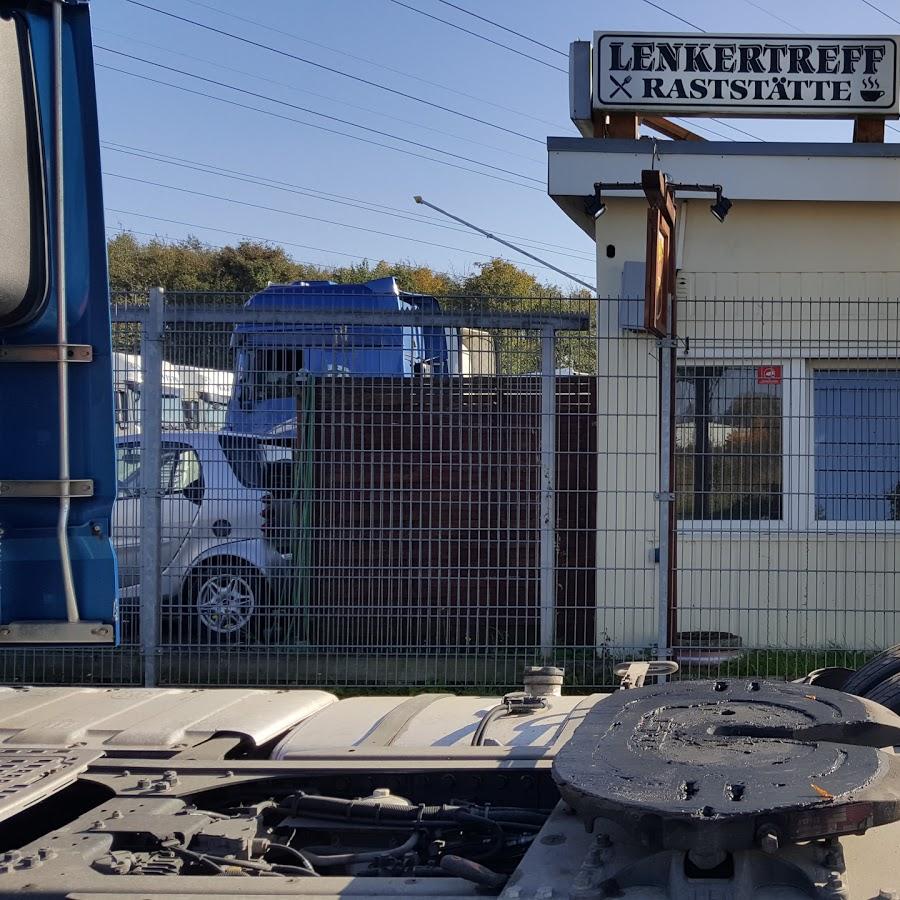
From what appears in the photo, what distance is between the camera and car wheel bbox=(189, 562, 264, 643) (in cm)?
848

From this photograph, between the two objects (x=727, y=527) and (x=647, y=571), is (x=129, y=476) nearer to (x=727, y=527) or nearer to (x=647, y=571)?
(x=647, y=571)

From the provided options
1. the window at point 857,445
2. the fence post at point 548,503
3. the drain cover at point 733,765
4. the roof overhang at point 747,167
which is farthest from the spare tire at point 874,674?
the roof overhang at point 747,167

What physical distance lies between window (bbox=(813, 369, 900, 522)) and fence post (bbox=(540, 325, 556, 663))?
1.98 meters

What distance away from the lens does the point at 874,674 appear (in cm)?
356

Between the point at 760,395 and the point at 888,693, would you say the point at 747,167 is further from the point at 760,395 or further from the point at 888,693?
the point at 888,693

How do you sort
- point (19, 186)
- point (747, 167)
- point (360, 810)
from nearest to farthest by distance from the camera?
point (360, 810) → point (19, 186) → point (747, 167)

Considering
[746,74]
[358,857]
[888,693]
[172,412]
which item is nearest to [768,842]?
[358,857]

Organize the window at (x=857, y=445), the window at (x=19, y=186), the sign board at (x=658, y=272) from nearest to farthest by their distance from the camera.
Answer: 1. the window at (x=19, y=186)
2. the sign board at (x=658, y=272)
3. the window at (x=857, y=445)

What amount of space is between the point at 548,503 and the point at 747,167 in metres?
3.47

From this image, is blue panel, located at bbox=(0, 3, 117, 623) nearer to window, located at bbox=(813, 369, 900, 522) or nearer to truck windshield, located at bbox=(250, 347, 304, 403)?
truck windshield, located at bbox=(250, 347, 304, 403)

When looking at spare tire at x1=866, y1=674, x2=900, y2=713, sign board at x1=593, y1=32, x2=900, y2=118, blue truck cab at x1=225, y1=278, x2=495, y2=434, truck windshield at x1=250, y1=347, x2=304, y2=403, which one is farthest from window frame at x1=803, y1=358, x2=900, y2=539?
spare tire at x1=866, y1=674, x2=900, y2=713

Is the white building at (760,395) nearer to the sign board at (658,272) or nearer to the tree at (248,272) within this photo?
the sign board at (658,272)

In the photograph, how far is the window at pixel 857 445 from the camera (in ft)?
28.3

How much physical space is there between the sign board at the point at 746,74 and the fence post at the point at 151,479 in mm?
Result: 4405
